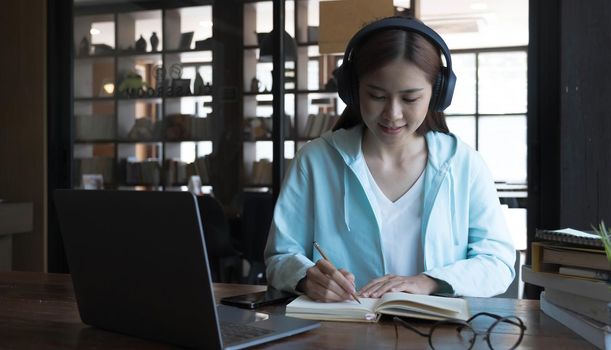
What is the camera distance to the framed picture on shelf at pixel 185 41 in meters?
3.77

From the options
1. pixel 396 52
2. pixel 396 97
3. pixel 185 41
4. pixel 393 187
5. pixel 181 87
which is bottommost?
pixel 393 187

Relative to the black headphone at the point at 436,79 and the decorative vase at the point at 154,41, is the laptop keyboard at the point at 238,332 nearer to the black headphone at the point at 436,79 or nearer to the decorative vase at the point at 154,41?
the black headphone at the point at 436,79

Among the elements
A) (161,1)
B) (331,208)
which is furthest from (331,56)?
(331,208)

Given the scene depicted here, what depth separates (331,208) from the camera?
5.84 feet

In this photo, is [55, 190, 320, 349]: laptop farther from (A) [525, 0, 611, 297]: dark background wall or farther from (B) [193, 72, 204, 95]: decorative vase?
(B) [193, 72, 204, 95]: decorative vase

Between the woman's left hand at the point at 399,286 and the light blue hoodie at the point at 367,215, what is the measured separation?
0.20 m

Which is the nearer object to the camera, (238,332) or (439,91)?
(238,332)

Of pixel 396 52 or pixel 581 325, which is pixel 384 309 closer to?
pixel 581 325

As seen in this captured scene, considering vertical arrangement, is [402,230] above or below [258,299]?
above

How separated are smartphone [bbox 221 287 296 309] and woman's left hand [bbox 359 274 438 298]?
0.54 ft

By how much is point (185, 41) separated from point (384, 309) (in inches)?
110

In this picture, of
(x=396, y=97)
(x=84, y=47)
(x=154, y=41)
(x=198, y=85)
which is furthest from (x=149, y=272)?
(x=84, y=47)

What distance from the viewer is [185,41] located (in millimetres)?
3783

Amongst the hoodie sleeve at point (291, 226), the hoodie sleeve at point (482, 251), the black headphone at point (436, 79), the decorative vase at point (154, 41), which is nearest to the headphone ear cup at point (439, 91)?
the black headphone at point (436, 79)
